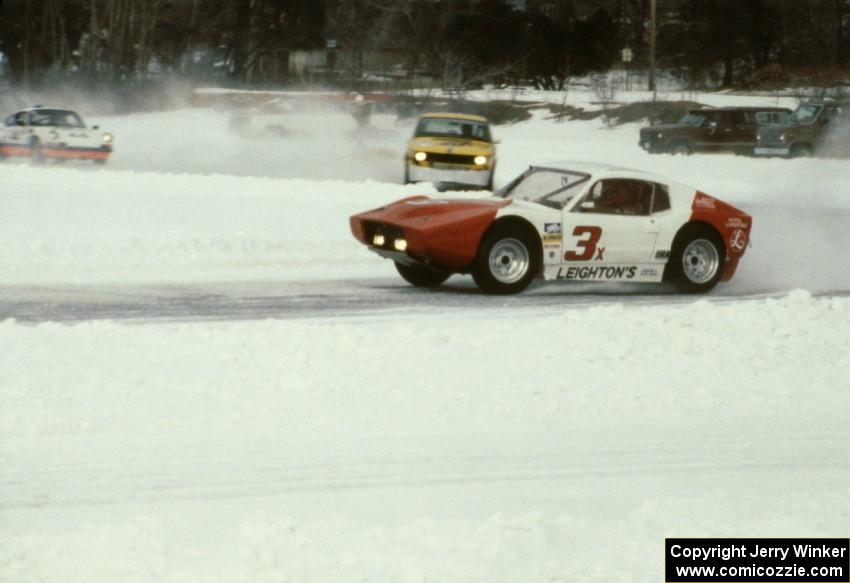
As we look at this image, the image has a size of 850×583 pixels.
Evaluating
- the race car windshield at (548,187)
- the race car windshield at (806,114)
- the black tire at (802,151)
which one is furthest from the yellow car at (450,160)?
the race car windshield at (806,114)

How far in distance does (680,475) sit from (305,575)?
233cm

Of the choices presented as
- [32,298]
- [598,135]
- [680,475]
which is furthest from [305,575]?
[598,135]

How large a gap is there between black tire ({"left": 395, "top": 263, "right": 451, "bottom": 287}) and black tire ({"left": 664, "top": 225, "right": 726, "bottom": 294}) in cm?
218

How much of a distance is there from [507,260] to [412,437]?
5.67 meters

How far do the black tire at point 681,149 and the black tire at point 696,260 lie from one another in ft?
81.8

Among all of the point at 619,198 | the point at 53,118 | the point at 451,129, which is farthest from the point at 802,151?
the point at 619,198

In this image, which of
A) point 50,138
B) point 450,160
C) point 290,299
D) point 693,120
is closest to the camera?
point 290,299

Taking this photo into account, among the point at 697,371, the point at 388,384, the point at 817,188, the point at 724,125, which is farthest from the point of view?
the point at 724,125

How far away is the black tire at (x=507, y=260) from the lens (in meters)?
12.6

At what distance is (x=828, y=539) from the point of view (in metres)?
5.72

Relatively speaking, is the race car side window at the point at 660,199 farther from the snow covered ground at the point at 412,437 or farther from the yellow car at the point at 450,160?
the yellow car at the point at 450,160

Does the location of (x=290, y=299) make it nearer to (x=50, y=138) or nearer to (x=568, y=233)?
(x=568, y=233)

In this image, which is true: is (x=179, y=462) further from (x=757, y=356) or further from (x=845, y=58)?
(x=845, y=58)

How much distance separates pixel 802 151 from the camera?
121 ft
